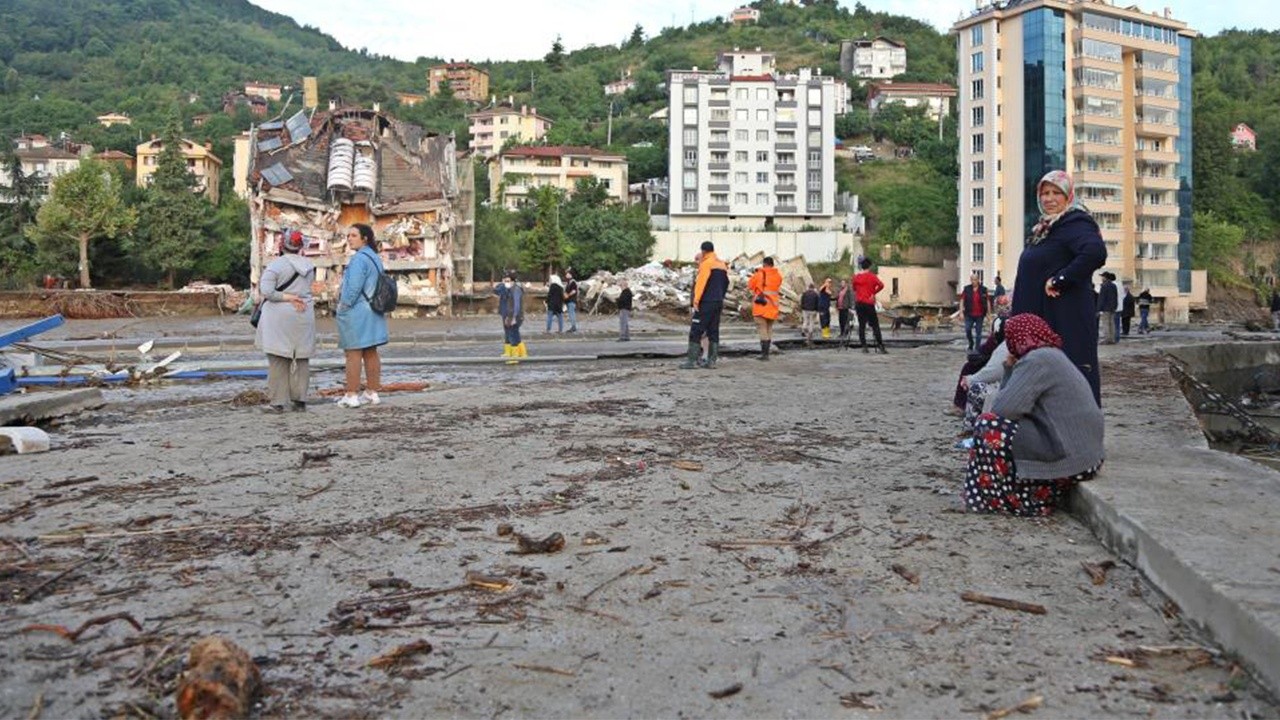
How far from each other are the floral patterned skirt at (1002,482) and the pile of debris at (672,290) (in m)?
35.9

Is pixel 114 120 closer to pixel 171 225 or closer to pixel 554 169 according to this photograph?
pixel 554 169

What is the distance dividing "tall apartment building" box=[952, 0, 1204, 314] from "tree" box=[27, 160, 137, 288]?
189 ft

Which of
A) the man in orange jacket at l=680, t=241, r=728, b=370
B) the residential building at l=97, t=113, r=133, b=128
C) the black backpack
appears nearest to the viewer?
the black backpack

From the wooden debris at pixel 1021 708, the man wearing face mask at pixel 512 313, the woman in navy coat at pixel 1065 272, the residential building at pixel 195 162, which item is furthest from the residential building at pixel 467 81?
the wooden debris at pixel 1021 708

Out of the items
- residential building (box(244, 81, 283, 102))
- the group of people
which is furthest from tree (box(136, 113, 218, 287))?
residential building (box(244, 81, 283, 102))

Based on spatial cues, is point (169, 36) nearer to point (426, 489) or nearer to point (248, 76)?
point (248, 76)

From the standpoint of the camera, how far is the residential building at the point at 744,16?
190875mm

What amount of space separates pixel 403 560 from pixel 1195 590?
10.4 ft

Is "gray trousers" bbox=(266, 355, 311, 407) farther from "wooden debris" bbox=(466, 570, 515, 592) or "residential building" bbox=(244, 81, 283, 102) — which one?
"residential building" bbox=(244, 81, 283, 102)

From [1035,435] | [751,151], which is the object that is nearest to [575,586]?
[1035,435]

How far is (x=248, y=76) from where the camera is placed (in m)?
171

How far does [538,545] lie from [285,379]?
20.7ft

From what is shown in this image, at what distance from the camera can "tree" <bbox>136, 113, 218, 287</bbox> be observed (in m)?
60.4

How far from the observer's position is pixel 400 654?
3168 mm
